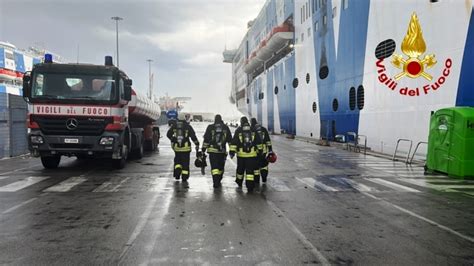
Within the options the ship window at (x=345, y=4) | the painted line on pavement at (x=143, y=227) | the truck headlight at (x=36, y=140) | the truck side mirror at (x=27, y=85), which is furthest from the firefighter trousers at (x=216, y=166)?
the ship window at (x=345, y=4)

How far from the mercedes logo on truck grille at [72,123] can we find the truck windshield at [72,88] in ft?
1.89

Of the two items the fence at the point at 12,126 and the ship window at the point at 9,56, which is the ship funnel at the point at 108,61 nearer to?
the fence at the point at 12,126

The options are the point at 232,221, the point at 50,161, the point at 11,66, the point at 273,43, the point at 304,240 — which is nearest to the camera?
the point at 304,240

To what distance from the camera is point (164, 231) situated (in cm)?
582

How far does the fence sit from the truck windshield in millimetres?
5889

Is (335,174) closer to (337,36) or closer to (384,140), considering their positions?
(384,140)

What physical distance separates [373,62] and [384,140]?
426 centimetres

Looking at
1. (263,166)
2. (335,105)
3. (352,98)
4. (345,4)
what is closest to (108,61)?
(263,166)

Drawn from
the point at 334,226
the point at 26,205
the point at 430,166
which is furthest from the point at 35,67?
the point at 430,166

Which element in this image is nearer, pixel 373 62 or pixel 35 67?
pixel 35 67

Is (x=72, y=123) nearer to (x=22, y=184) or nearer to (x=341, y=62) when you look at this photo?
(x=22, y=184)

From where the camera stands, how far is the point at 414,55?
17.7m

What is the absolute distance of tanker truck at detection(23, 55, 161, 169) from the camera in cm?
1156

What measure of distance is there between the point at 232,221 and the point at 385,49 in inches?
651
